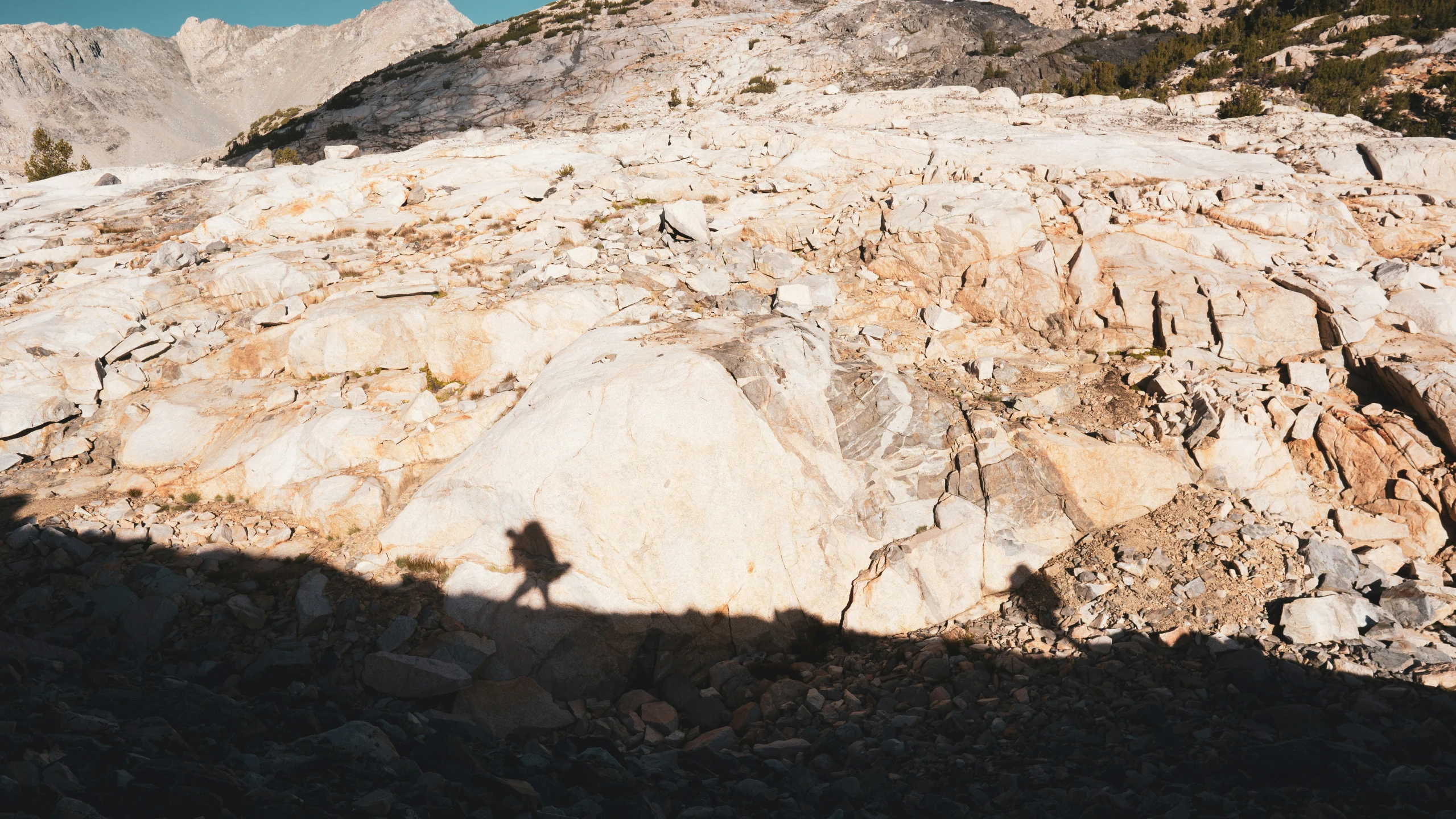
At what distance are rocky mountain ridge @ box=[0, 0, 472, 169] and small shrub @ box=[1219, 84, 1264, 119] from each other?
79370mm

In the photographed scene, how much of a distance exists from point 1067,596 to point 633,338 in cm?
712

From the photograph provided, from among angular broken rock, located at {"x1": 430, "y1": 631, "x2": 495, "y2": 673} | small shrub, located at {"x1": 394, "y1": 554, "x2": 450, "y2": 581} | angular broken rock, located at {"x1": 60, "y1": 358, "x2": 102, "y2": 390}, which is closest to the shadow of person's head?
small shrub, located at {"x1": 394, "y1": 554, "x2": 450, "y2": 581}

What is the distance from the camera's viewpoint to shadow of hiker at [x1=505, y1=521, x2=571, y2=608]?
27.3 ft

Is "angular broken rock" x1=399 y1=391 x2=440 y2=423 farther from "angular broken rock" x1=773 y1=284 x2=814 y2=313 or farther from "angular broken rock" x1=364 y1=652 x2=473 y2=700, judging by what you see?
"angular broken rock" x1=773 y1=284 x2=814 y2=313

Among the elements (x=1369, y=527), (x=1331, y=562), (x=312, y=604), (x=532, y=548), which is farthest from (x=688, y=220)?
(x=1369, y=527)

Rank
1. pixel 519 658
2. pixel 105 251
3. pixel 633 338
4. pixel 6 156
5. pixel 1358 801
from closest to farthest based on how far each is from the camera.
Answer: pixel 1358 801, pixel 519 658, pixel 633 338, pixel 105 251, pixel 6 156

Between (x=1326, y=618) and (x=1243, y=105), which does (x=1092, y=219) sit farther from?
(x=1243, y=105)

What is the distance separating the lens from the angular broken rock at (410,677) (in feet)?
23.3

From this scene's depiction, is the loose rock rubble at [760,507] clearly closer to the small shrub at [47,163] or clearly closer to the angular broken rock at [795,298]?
the angular broken rock at [795,298]

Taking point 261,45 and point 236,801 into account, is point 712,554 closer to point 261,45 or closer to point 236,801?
point 236,801

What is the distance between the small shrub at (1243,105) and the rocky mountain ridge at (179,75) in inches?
3125

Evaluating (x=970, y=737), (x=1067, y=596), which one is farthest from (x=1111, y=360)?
(x=970, y=737)

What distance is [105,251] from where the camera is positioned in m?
14.4

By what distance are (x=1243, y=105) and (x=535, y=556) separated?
24394mm
